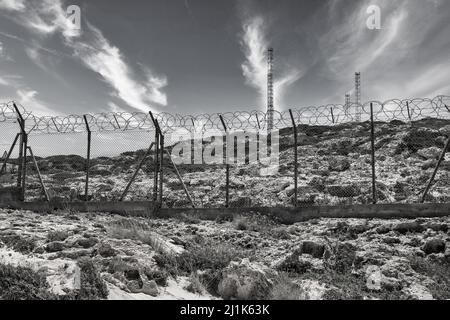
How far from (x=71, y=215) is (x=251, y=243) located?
19.5 feet

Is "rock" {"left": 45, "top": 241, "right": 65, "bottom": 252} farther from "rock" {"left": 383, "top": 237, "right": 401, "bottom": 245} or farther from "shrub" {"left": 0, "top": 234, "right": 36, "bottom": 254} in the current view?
"rock" {"left": 383, "top": 237, "right": 401, "bottom": 245}

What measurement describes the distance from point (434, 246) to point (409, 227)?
52.4 inches

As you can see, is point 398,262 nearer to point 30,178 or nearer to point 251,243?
point 251,243

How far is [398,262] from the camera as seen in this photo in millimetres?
7355

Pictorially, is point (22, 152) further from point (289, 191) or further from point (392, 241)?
point (392, 241)

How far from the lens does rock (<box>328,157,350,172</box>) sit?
2320 cm

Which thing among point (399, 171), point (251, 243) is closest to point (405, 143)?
point (399, 171)

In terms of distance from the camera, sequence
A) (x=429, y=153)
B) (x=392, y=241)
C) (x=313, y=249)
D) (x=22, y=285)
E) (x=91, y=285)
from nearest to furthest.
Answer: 1. (x=22, y=285)
2. (x=91, y=285)
3. (x=313, y=249)
4. (x=392, y=241)
5. (x=429, y=153)

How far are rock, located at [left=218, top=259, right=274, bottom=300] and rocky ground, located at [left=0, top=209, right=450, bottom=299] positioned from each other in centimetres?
1

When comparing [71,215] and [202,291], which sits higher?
[71,215]

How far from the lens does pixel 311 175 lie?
71.7ft

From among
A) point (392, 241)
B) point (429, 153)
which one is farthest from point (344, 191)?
point (429, 153)

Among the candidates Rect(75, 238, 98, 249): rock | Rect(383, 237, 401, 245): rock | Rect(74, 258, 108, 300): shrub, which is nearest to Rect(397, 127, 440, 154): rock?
Rect(383, 237, 401, 245): rock
